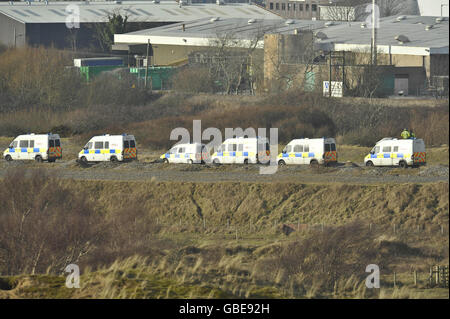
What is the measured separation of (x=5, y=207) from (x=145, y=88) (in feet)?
109

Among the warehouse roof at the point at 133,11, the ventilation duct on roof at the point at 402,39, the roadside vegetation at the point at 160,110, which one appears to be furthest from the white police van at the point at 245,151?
the warehouse roof at the point at 133,11

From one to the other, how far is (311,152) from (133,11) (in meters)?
58.7

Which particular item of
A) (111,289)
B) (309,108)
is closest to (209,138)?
(309,108)

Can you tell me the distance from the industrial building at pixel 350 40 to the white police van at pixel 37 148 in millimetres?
22339

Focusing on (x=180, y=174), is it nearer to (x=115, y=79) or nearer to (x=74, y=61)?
(x=115, y=79)

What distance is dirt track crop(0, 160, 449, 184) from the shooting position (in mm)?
33844

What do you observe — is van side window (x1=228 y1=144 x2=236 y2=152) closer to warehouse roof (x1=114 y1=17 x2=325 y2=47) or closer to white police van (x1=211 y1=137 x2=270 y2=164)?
white police van (x1=211 y1=137 x2=270 y2=164)

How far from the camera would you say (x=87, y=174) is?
37500 mm

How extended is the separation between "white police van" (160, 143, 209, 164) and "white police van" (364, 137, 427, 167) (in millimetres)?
6999

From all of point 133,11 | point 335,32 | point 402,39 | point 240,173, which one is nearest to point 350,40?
point 402,39

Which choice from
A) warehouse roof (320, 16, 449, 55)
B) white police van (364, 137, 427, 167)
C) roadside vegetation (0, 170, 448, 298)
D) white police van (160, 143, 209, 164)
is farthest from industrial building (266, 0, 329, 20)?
roadside vegetation (0, 170, 448, 298)

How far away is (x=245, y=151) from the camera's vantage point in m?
37.4

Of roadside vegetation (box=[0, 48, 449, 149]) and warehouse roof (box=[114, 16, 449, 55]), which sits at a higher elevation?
warehouse roof (box=[114, 16, 449, 55])

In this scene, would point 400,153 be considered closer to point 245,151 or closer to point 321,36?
point 245,151
